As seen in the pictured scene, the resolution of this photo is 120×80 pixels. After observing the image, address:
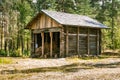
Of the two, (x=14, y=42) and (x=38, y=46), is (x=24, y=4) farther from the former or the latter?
(x=38, y=46)

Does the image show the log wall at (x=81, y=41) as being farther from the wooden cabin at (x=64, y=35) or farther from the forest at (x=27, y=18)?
the forest at (x=27, y=18)

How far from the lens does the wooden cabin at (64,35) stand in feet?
104

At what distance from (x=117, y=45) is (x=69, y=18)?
22601mm

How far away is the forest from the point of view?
50.7m

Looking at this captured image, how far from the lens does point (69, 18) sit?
33969mm

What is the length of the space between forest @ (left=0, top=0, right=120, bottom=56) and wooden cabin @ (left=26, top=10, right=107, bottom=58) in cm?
803

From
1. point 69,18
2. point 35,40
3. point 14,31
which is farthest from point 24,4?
point 69,18

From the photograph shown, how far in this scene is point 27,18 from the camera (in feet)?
182

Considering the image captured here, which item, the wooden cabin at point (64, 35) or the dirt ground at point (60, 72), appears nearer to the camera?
the dirt ground at point (60, 72)

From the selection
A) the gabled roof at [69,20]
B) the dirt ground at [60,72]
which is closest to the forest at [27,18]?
the gabled roof at [69,20]

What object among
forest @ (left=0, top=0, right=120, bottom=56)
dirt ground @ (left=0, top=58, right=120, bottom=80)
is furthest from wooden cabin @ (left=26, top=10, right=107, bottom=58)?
dirt ground @ (left=0, top=58, right=120, bottom=80)

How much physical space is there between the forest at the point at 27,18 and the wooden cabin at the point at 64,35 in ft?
26.3

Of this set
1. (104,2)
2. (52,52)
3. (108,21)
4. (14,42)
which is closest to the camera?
(52,52)

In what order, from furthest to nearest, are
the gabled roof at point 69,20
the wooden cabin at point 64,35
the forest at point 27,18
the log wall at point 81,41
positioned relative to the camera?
the forest at point 27,18, the log wall at point 81,41, the wooden cabin at point 64,35, the gabled roof at point 69,20
